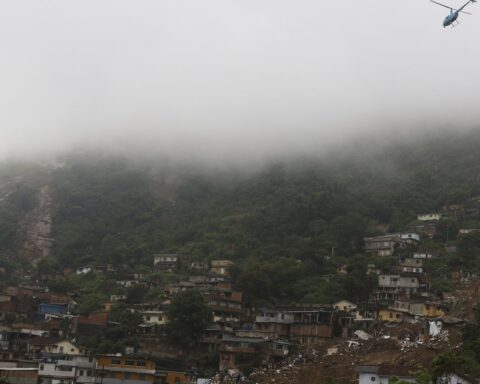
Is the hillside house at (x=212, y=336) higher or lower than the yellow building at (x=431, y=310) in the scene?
lower

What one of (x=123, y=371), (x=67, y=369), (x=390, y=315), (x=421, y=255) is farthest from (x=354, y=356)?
(x=421, y=255)

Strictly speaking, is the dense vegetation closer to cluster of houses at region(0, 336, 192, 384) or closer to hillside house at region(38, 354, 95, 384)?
cluster of houses at region(0, 336, 192, 384)

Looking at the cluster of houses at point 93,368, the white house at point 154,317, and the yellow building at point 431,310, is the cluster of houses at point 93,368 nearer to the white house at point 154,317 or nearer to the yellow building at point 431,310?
the white house at point 154,317

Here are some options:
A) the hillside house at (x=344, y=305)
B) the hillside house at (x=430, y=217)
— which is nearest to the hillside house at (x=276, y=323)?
the hillside house at (x=344, y=305)

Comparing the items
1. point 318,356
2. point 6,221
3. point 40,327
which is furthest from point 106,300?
point 6,221

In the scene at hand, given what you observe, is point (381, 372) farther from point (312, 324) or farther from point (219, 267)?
point (219, 267)

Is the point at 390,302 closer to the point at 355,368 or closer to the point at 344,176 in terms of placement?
the point at 355,368

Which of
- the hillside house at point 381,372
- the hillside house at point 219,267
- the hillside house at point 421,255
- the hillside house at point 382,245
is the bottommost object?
the hillside house at point 381,372

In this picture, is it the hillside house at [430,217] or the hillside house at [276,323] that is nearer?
the hillside house at [276,323]

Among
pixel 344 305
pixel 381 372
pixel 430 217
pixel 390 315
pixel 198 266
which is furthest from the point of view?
pixel 430 217
